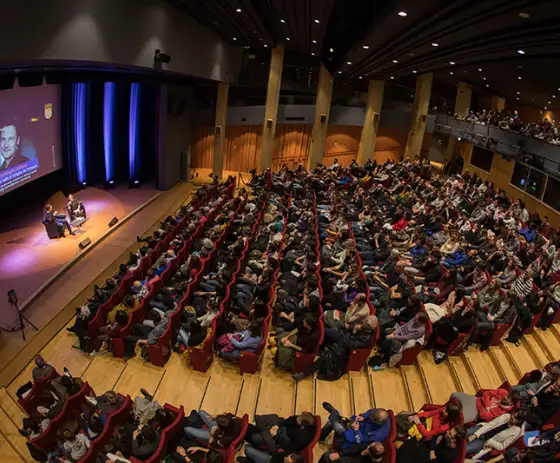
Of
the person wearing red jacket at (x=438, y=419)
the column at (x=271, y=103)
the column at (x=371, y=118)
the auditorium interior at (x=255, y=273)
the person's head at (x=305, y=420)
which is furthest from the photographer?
the column at (x=371, y=118)

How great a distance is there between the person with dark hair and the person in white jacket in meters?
1.83

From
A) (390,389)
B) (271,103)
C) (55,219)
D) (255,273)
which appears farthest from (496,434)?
(271,103)

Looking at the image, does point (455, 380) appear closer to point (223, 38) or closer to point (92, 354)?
point (92, 354)

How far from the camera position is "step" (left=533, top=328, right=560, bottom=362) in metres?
4.85

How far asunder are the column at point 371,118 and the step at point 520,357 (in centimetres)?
1224

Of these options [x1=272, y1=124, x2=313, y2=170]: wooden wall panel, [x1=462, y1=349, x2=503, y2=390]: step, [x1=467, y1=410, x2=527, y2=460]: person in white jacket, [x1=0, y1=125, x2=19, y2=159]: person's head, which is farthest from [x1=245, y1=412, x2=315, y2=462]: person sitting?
[x1=272, y1=124, x2=313, y2=170]: wooden wall panel

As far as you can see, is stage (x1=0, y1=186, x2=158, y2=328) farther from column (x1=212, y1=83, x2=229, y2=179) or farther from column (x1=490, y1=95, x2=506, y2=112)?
column (x1=490, y1=95, x2=506, y2=112)

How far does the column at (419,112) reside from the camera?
16.1 meters

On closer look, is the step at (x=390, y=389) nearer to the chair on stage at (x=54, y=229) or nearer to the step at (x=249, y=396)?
the step at (x=249, y=396)

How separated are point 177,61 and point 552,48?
6579 millimetres

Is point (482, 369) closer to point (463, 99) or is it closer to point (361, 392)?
point (361, 392)

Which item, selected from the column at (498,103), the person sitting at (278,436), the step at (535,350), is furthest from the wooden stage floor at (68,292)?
the column at (498,103)

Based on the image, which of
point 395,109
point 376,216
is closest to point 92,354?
point 376,216

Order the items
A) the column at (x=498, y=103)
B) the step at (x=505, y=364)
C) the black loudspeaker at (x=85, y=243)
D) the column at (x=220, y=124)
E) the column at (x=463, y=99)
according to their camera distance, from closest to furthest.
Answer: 1. the step at (x=505, y=364)
2. the black loudspeaker at (x=85, y=243)
3. the column at (x=220, y=124)
4. the column at (x=463, y=99)
5. the column at (x=498, y=103)
